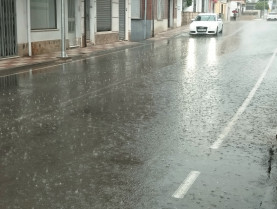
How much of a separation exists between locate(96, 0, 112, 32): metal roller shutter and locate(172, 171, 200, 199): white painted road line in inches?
795

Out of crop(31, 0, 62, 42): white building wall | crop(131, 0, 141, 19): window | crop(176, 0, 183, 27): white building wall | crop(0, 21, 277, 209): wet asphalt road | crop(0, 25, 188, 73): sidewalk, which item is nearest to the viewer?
crop(0, 21, 277, 209): wet asphalt road

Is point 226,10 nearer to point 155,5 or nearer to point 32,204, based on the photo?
point 155,5

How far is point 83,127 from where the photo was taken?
7.48 metres

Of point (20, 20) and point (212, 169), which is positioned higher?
point (20, 20)

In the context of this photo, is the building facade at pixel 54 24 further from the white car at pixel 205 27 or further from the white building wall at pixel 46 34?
the white car at pixel 205 27

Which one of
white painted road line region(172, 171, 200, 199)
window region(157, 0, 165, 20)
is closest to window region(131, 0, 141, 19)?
window region(157, 0, 165, 20)

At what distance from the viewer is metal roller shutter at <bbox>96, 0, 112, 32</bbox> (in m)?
24.8

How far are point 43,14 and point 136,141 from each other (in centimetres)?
1437

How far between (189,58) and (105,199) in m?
13.8

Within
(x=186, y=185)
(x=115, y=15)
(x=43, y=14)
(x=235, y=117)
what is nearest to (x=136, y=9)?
(x=115, y=15)

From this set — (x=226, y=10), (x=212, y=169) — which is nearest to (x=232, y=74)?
(x=212, y=169)

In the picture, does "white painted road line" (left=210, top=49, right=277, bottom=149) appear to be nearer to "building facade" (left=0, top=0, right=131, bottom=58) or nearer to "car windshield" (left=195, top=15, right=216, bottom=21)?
"building facade" (left=0, top=0, right=131, bottom=58)

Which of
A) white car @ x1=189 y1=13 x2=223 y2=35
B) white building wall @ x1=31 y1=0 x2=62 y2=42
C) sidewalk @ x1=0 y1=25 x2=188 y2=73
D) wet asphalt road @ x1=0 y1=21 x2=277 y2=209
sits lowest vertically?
wet asphalt road @ x1=0 y1=21 x2=277 y2=209

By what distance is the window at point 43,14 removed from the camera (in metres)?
19.0
